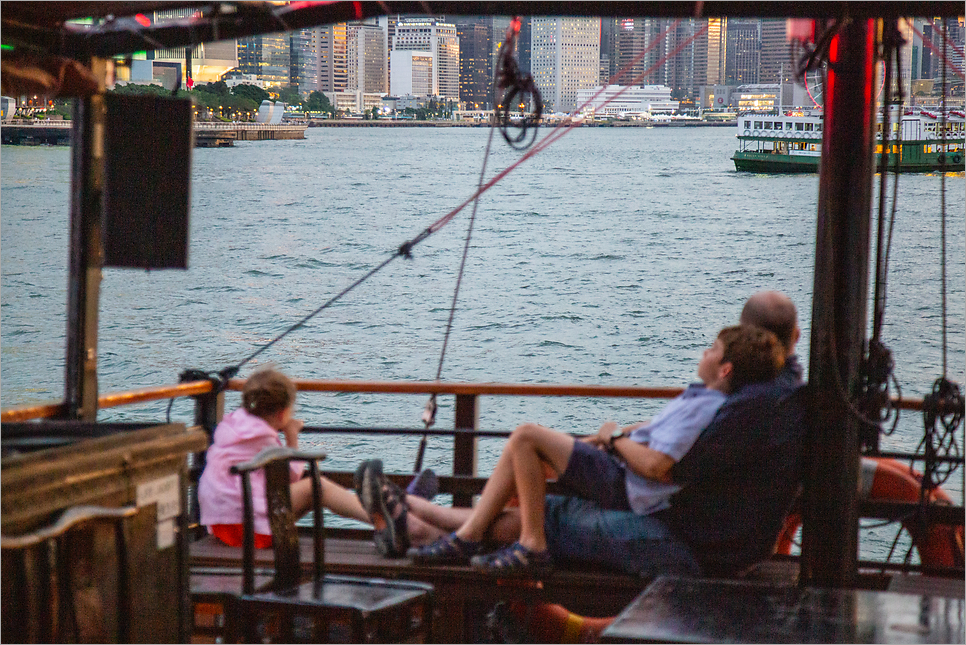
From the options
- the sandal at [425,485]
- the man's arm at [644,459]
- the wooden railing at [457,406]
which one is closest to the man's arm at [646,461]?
the man's arm at [644,459]

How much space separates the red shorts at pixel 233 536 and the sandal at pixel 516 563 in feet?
2.97

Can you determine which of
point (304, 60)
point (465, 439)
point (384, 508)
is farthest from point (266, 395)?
point (304, 60)

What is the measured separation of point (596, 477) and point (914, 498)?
4.68 ft

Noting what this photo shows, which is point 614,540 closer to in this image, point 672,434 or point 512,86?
point 672,434

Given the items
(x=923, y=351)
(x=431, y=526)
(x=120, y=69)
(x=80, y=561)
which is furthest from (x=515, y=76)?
(x=923, y=351)

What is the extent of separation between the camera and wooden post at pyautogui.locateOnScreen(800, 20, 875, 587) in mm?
3814

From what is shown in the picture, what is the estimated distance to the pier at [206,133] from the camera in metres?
90.9

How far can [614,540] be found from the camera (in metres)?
3.82

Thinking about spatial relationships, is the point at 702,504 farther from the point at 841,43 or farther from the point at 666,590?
the point at 841,43

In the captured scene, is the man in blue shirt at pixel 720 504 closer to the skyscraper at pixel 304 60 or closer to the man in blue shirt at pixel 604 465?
the man in blue shirt at pixel 604 465

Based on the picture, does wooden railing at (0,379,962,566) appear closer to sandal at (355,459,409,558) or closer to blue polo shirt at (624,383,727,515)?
sandal at (355,459,409,558)

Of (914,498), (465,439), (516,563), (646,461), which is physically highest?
(646,461)

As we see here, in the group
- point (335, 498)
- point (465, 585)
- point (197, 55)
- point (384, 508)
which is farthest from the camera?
point (197, 55)

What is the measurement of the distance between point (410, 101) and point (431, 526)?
157m
